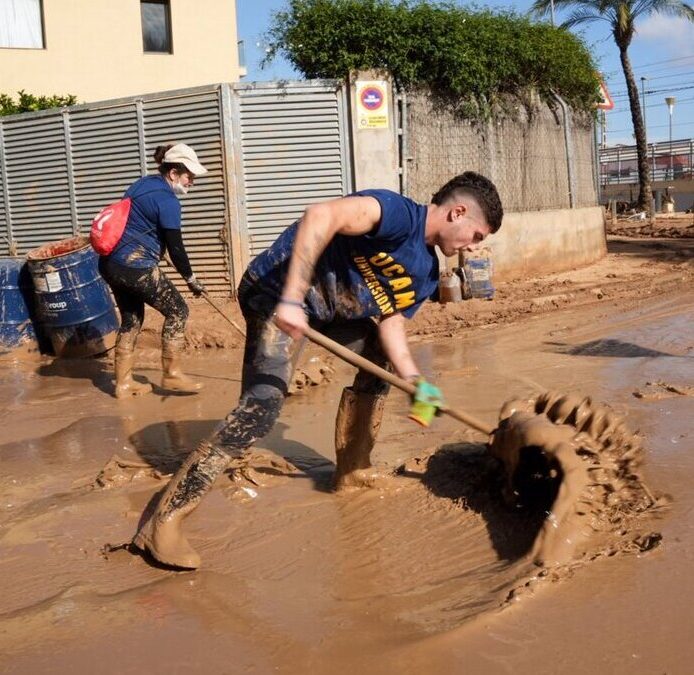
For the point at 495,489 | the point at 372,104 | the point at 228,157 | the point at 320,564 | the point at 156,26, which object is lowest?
the point at 320,564

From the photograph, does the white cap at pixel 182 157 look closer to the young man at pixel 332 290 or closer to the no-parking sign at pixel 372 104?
the young man at pixel 332 290

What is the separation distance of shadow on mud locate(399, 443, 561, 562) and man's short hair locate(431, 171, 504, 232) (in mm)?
1014

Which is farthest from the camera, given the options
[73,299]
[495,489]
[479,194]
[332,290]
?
[73,299]

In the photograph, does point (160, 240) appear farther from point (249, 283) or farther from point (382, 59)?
point (382, 59)

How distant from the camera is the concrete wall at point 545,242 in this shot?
11.6m

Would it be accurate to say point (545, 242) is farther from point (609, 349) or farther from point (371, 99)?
point (609, 349)

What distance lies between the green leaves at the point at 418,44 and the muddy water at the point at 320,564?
559 centimetres

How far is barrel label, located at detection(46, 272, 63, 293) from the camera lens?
820 cm

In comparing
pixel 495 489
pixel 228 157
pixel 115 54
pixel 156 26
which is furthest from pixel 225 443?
pixel 156 26

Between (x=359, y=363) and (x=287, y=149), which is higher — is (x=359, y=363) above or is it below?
below

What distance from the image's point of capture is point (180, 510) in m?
3.68

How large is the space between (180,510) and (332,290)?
108cm

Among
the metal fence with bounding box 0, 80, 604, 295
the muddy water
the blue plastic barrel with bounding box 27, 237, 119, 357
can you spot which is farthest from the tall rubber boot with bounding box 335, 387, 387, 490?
the metal fence with bounding box 0, 80, 604, 295

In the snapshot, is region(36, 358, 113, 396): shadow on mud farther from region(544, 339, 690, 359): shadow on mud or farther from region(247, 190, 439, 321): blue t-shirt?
region(247, 190, 439, 321): blue t-shirt
